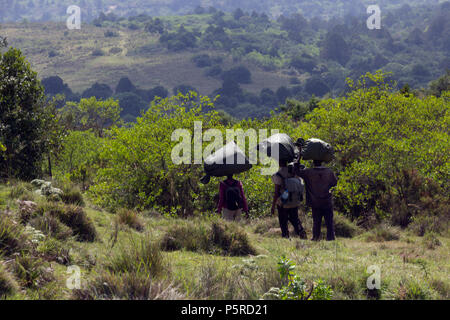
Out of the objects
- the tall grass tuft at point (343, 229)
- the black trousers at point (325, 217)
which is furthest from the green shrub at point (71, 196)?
the tall grass tuft at point (343, 229)

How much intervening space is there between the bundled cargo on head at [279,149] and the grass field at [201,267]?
5.88ft

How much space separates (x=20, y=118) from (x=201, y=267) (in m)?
11.4

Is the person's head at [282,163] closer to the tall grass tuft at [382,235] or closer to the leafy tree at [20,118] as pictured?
the tall grass tuft at [382,235]

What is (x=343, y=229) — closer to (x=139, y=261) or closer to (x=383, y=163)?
(x=383, y=163)

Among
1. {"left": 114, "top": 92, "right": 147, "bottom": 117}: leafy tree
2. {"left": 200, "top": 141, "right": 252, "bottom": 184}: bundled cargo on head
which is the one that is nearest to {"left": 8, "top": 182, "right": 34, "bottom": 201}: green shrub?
{"left": 200, "top": 141, "right": 252, "bottom": 184}: bundled cargo on head

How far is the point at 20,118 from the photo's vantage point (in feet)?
47.8

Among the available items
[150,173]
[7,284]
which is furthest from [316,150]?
[150,173]

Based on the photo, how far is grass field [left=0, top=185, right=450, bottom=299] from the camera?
4614mm

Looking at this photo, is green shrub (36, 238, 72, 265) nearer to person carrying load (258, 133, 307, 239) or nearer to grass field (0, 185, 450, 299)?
grass field (0, 185, 450, 299)

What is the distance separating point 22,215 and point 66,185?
3.33m

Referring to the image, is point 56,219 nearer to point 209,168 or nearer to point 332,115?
point 209,168

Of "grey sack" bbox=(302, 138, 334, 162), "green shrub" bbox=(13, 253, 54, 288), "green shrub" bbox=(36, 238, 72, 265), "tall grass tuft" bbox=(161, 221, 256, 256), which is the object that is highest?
"grey sack" bbox=(302, 138, 334, 162)

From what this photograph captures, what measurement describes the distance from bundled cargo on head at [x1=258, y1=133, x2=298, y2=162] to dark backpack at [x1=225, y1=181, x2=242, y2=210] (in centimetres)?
111
